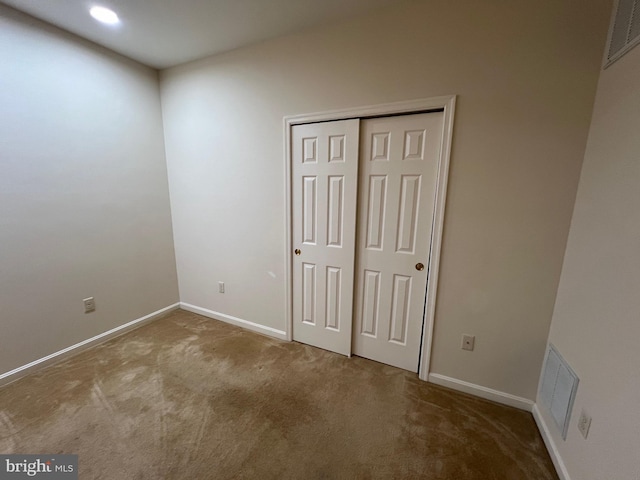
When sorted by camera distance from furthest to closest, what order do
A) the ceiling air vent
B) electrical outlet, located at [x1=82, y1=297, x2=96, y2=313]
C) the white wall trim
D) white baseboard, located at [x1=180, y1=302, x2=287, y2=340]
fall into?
1. white baseboard, located at [x1=180, y1=302, x2=287, y2=340]
2. electrical outlet, located at [x1=82, y1=297, x2=96, y2=313]
3. the white wall trim
4. the ceiling air vent

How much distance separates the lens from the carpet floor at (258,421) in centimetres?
133

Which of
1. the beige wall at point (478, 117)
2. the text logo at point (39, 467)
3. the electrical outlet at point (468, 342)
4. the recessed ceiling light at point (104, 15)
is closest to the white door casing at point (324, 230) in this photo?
the beige wall at point (478, 117)

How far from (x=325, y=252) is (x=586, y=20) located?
80.2 inches

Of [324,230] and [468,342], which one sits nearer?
[468,342]

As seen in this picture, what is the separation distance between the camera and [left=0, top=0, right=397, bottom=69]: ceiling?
1.65 metres

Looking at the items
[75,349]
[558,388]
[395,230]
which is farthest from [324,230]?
[75,349]

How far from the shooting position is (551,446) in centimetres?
140

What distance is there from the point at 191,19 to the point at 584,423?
3337mm

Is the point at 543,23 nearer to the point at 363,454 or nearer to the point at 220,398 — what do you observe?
the point at 363,454

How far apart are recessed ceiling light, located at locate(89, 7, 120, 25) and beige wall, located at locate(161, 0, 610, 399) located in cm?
66

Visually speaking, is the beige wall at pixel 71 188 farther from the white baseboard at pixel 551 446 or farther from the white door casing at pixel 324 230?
the white baseboard at pixel 551 446

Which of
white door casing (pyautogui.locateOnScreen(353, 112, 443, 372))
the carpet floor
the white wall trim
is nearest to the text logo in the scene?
the carpet floor

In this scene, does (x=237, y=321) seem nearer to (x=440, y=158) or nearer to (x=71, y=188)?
(x=71, y=188)

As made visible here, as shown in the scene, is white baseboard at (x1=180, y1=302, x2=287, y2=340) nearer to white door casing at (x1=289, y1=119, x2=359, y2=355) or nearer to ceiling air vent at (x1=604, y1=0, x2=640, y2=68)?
white door casing at (x1=289, y1=119, x2=359, y2=355)
